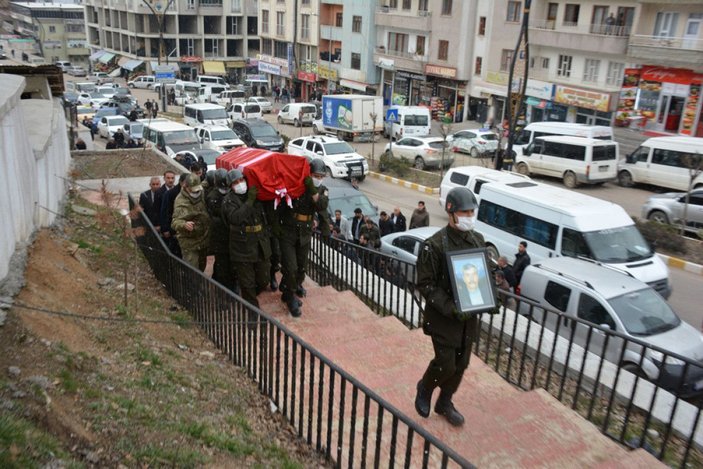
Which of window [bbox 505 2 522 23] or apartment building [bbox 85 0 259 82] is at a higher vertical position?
window [bbox 505 2 522 23]

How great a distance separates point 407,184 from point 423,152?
10.9ft

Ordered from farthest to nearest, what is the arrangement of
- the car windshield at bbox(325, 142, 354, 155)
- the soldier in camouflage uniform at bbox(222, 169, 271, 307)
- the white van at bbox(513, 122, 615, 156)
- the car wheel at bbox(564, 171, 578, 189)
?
1. the white van at bbox(513, 122, 615, 156)
2. the car windshield at bbox(325, 142, 354, 155)
3. the car wheel at bbox(564, 171, 578, 189)
4. the soldier in camouflage uniform at bbox(222, 169, 271, 307)

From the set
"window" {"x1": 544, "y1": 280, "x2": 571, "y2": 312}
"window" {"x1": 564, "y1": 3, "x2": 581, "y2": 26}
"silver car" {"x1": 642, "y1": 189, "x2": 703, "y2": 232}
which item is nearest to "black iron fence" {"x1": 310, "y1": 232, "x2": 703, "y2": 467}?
"window" {"x1": 544, "y1": 280, "x2": 571, "y2": 312}

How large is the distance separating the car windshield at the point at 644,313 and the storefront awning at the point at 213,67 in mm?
61402

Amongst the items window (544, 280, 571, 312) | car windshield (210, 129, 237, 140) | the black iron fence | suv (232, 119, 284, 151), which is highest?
the black iron fence

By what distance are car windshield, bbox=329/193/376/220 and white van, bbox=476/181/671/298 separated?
10.7ft

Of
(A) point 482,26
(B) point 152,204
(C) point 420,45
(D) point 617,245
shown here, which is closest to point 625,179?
(D) point 617,245

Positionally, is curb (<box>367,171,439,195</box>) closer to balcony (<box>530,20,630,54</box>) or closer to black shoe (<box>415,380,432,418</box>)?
balcony (<box>530,20,630,54</box>)

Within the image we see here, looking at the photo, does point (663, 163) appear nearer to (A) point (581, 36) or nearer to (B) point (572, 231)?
(B) point (572, 231)

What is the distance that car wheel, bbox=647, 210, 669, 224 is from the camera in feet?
58.4

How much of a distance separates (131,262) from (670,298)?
10.9m

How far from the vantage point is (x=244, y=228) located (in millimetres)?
7098

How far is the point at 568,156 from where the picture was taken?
77.3ft

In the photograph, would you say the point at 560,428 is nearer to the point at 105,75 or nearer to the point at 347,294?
the point at 347,294
